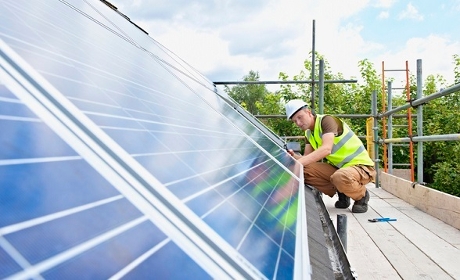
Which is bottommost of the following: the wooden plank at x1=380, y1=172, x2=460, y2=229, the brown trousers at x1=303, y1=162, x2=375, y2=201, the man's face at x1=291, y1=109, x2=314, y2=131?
the wooden plank at x1=380, y1=172, x2=460, y2=229

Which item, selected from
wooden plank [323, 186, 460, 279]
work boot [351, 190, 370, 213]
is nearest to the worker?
work boot [351, 190, 370, 213]

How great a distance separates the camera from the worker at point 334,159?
4391 millimetres

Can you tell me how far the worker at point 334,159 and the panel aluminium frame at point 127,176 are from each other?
3470mm

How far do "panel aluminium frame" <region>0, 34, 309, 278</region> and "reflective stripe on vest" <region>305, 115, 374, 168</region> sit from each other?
3915 mm

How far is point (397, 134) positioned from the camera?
67.8ft

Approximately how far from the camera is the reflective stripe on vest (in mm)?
4625

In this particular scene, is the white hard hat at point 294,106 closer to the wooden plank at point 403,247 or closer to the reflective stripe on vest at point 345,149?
the reflective stripe on vest at point 345,149

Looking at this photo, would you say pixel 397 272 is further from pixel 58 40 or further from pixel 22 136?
pixel 22 136

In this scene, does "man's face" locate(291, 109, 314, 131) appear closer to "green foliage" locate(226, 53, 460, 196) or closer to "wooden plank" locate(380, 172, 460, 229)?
"wooden plank" locate(380, 172, 460, 229)

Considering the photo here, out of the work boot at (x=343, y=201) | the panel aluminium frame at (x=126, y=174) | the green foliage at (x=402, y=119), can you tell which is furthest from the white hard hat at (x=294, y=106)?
the green foliage at (x=402, y=119)

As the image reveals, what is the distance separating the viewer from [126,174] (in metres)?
0.74

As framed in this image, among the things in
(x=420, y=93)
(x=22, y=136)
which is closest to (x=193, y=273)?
(x=22, y=136)

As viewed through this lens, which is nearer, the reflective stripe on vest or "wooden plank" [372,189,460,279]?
"wooden plank" [372,189,460,279]

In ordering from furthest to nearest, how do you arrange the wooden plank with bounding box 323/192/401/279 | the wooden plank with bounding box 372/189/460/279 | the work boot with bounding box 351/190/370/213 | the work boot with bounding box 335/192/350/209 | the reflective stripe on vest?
1. the work boot with bounding box 335/192/350/209
2. the reflective stripe on vest
3. the work boot with bounding box 351/190/370/213
4. the wooden plank with bounding box 372/189/460/279
5. the wooden plank with bounding box 323/192/401/279
